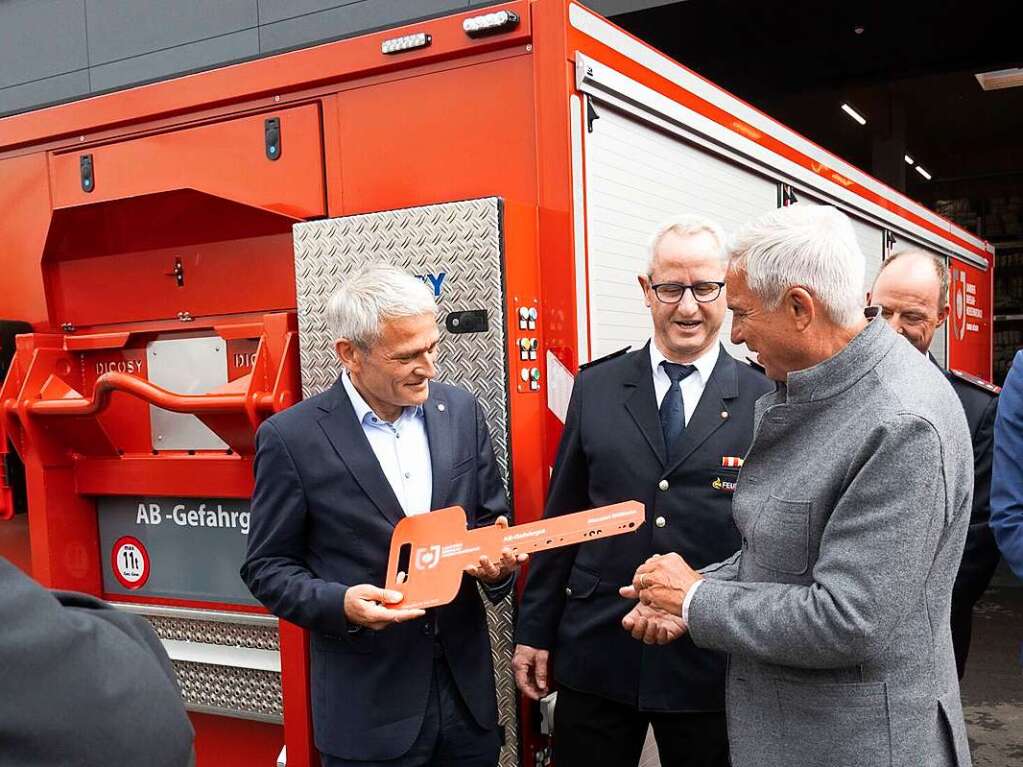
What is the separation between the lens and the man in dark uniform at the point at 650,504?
2.06 metres

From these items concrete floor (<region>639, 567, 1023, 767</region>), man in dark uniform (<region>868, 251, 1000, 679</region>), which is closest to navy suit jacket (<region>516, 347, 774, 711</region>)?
concrete floor (<region>639, 567, 1023, 767</region>)

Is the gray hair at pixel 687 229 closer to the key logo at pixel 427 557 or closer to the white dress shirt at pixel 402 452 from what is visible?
the white dress shirt at pixel 402 452

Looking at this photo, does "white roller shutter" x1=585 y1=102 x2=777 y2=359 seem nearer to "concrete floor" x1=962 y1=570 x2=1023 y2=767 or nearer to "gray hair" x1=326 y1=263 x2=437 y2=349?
"gray hair" x1=326 y1=263 x2=437 y2=349

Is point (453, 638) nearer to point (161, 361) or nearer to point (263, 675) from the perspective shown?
point (263, 675)

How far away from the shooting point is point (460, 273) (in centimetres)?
232

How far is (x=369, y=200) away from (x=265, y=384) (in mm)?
612

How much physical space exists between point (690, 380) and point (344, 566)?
0.91 m

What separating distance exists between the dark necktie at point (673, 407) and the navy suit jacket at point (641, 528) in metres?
0.03

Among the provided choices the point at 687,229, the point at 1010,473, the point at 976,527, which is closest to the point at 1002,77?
the point at 976,527

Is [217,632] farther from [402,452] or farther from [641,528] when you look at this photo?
[641,528]

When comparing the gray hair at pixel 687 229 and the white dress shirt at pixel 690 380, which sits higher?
the gray hair at pixel 687 229

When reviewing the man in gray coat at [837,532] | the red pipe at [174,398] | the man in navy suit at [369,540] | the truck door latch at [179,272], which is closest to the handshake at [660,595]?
the man in gray coat at [837,532]

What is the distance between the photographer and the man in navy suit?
1.95 meters

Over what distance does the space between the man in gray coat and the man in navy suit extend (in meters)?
0.59
